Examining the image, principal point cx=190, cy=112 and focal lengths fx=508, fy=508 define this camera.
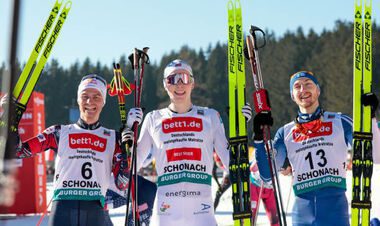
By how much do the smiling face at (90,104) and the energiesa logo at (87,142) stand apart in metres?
0.17

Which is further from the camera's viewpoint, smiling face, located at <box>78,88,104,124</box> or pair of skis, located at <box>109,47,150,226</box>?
smiling face, located at <box>78,88,104,124</box>

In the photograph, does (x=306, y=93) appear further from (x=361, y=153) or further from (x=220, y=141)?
(x=220, y=141)

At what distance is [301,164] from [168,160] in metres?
1.09

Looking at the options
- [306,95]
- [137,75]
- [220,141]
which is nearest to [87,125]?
[137,75]

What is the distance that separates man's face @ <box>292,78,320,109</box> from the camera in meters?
4.30

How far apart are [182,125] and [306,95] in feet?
3.65

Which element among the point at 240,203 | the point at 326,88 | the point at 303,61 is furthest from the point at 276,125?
the point at 240,203

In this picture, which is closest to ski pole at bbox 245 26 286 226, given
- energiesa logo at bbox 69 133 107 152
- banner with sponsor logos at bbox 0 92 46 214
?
energiesa logo at bbox 69 133 107 152

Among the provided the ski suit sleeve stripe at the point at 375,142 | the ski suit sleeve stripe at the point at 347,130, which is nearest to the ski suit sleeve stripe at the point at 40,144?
the ski suit sleeve stripe at the point at 347,130

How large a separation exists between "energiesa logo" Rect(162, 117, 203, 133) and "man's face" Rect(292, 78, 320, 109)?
923mm

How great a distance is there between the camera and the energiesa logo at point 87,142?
4223 mm

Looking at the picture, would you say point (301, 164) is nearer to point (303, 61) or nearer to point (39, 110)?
point (39, 110)

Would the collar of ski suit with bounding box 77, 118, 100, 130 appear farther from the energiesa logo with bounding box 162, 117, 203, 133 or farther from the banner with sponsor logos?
the banner with sponsor logos

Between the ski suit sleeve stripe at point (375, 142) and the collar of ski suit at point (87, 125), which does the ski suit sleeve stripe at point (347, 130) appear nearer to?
the ski suit sleeve stripe at point (375, 142)
